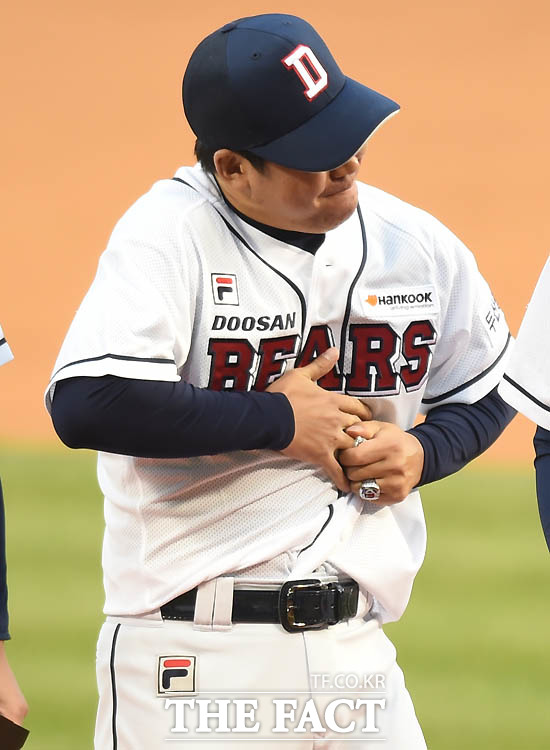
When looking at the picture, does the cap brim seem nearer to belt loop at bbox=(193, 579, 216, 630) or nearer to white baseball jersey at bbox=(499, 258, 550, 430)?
white baseball jersey at bbox=(499, 258, 550, 430)

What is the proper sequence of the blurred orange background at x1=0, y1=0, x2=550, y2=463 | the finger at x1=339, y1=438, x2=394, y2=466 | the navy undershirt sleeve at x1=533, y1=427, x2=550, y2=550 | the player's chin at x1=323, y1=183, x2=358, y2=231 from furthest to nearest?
the blurred orange background at x1=0, y1=0, x2=550, y2=463
the finger at x1=339, y1=438, x2=394, y2=466
the player's chin at x1=323, y1=183, x2=358, y2=231
the navy undershirt sleeve at x1=533, y1=427, x2=550, y2=550

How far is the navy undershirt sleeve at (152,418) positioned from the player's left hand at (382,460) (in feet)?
0.65

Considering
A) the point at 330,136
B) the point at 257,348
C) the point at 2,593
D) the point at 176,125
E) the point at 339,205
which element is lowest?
the point at 176,125

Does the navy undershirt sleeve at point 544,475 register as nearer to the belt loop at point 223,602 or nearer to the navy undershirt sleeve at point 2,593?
the belt loop at point 223,602

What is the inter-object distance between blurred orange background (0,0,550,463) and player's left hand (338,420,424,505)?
6671 millimetres

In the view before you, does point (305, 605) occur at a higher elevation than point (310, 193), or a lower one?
lower

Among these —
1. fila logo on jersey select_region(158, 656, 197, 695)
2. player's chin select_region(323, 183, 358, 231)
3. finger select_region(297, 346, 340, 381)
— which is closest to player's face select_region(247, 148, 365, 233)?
player's chin select_region(323, 183, 358, 231)

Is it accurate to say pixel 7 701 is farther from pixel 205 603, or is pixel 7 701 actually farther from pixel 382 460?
pixel 382 460

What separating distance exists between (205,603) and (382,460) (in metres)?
0.39

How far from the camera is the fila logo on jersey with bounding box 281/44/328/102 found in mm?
2074

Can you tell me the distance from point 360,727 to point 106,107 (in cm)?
1008

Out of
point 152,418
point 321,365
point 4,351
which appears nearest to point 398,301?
point 321,365

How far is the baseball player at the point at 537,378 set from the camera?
1803 mm

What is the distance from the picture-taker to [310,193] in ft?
6.89
